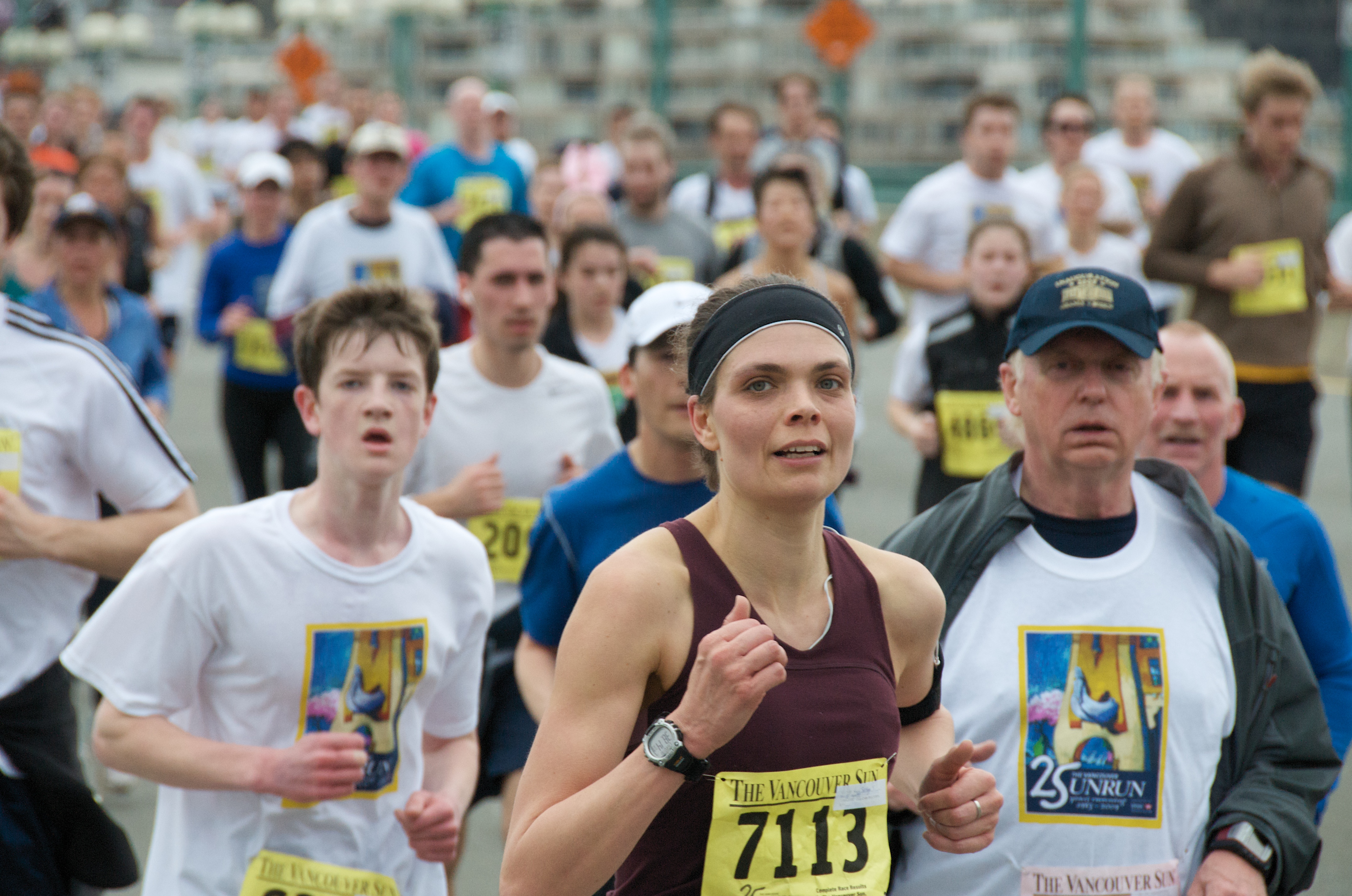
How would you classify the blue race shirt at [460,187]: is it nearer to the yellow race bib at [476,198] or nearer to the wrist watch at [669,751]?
the yellow race bib at [476,198]

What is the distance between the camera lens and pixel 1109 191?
984cm

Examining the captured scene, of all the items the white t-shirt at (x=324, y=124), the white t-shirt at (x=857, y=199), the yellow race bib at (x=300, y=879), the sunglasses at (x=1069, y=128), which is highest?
the white t-shirt at (x=324, y=124)

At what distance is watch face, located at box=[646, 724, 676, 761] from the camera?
6.79 feet

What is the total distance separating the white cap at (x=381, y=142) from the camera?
793cm

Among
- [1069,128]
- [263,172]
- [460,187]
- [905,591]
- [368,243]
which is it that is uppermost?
[1069,128]

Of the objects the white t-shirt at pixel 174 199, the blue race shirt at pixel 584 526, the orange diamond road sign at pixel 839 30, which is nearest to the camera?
the blue race shirt at pixel 584 526

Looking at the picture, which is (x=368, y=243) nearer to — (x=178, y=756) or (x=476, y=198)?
(x=476, y=198)

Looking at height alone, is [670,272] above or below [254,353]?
above

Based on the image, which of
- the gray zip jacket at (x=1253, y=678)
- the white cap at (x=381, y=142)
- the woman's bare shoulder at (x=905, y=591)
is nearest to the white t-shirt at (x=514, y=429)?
the gray zip jacket at (x=1253, y=678)

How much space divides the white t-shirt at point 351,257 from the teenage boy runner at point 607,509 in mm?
4194

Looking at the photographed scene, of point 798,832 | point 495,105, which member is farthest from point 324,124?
point 798,832

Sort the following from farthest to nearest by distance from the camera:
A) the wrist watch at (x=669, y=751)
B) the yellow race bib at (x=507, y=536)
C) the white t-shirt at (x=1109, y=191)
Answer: the white t-shirt at (x=1109, y=191), the yellow race bib at (x=507, y=536), the wrist watch at (x=669, y=751)

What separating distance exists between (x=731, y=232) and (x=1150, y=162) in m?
3.21

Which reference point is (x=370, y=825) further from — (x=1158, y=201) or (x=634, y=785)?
(x=1158, y=201)
